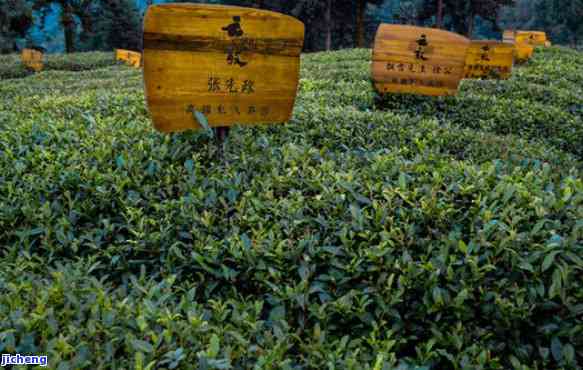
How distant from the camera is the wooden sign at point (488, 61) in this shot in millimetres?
10188

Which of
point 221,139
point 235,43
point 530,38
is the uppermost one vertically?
point 530,38

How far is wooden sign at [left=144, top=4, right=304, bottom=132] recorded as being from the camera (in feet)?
11.1

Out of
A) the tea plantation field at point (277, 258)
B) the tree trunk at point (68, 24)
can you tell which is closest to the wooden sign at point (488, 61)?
the tea plantation field at point (277, 258)

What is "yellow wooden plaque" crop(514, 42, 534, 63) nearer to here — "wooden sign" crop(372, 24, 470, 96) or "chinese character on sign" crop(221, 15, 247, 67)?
"wooden sign" crop(372, 24, 470, 96)

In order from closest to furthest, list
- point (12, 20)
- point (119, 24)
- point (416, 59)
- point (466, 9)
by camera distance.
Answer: point (416, 59) < point (466, 9) < point (12, 20) < point (119, 24)

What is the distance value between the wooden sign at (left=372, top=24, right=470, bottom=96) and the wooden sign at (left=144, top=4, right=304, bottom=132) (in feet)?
11.2

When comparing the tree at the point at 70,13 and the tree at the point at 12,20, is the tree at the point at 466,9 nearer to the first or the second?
the tree at the point at 70,13

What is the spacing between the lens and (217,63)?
11.7ft

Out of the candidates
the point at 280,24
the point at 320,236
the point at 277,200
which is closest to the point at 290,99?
the point at 280,24

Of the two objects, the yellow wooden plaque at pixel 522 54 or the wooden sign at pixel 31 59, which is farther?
the wooden sign at pixel 31 59

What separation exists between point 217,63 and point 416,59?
4.27 metres

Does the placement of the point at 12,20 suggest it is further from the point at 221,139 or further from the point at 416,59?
the point at 221,139

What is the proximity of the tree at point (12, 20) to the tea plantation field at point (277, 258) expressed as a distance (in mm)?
31222

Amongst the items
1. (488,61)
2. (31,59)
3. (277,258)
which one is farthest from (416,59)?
(31,59)
